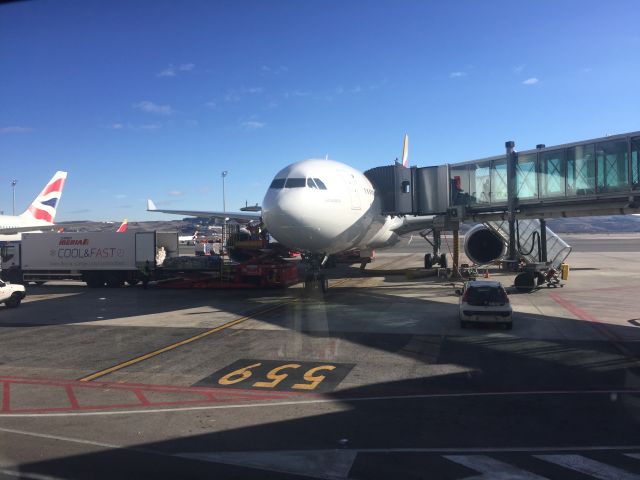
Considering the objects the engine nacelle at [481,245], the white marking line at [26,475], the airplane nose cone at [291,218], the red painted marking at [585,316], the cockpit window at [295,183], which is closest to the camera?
the white marking line at [26,475]

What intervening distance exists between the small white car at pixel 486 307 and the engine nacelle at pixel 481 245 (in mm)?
13758

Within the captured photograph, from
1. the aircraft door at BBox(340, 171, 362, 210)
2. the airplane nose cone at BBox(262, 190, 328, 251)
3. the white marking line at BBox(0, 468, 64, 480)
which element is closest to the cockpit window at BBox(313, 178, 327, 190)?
the airplane nose cone at BBox(262, 190, 328, 251)

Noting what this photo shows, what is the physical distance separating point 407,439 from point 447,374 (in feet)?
11.9

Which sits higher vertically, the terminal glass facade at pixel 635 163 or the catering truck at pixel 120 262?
the terminal glass facade at pixel 635 163

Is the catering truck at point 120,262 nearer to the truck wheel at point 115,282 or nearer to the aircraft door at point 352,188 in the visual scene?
the truck wheel at point 115,282

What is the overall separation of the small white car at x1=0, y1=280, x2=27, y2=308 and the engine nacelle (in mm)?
21937

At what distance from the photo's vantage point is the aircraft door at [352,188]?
20.7 m

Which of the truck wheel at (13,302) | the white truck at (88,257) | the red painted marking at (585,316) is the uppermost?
the white truck at (88,257)

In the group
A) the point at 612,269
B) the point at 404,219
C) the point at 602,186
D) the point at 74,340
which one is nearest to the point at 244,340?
the point at 74,340

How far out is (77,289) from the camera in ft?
94.8

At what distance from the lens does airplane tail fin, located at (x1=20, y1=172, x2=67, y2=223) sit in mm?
49312

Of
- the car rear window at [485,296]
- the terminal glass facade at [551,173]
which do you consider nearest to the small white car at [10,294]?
the car rear window at [485,296]

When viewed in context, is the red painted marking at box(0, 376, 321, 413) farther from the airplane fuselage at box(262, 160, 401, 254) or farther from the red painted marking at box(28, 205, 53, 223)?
the red painted marking at box(28, 205, 53, 223)

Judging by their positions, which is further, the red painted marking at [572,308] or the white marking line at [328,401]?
the red painted marking at [572,308]
